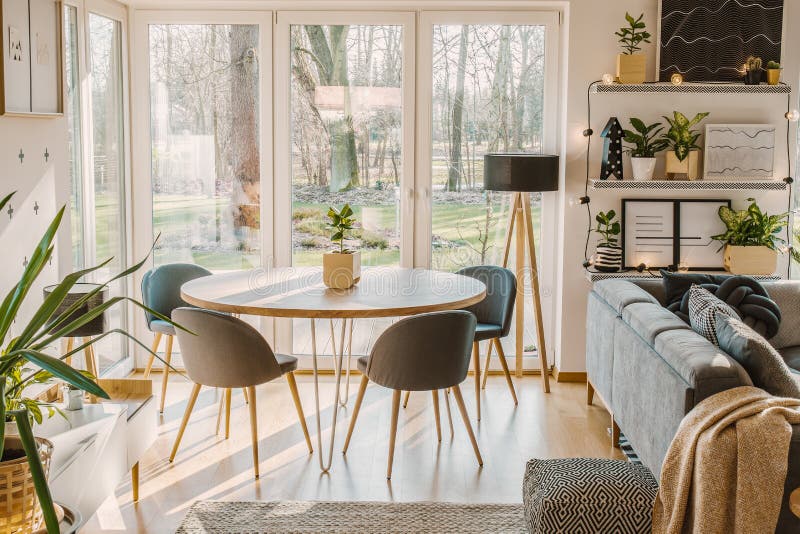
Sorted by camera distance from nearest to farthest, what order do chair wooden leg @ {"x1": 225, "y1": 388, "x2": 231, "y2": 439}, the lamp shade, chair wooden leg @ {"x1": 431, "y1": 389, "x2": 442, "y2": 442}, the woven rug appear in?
the woven rug
chair wooden leg @ {"x1": 431, "y1": 389, "x2": 442, "y2": 442}
chair wooden leg @ {"x1": 225, "y1": 388, "x2": 231, "y2": 439}
the lamp shade

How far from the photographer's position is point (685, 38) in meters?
5.42

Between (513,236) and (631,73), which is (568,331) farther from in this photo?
(631,73)

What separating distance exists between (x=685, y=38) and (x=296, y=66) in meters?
2.41

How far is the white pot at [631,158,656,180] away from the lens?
538cm

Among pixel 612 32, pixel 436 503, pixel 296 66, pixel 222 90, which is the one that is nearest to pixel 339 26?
pixel 296 66

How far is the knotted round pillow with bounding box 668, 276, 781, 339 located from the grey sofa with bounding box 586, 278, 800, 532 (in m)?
0.19

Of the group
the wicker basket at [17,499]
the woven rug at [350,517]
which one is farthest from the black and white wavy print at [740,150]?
the wicker basket at [17,499]

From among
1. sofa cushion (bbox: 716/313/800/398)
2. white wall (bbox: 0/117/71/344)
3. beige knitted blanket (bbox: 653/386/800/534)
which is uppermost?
white wall (bbox: 0/117/71/344)

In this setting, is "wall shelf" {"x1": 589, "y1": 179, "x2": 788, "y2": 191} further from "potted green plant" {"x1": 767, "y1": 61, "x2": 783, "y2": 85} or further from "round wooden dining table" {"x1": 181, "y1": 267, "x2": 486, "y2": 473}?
"round wooden dining table" {"x1": 181, "y1": 267, "x2": 486, "y2": 473}

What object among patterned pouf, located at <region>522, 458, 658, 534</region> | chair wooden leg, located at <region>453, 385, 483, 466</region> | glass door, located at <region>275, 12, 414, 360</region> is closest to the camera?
patterned pouf, located at <region>522, 458, 658, 534</region>

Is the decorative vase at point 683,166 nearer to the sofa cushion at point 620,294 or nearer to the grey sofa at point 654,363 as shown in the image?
the grey sofa at point 654,363

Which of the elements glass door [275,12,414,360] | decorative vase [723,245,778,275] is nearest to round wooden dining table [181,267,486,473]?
glass door [275,12,414,360]

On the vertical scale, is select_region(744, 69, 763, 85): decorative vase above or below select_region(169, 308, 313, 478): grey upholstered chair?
above

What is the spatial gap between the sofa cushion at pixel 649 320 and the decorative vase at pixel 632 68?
1.73 m
